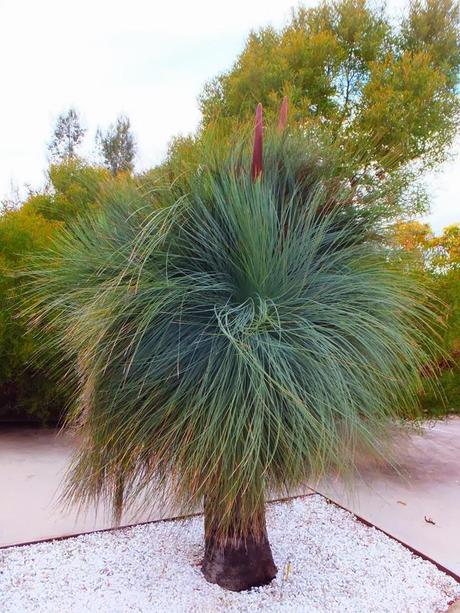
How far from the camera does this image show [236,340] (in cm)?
146

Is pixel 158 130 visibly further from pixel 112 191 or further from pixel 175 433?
pixel 175 433

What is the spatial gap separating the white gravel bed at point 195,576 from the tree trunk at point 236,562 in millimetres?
36

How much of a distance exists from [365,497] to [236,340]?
1922 mm

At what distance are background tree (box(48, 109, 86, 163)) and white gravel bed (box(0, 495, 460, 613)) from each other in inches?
601

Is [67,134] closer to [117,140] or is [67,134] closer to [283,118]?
[117,140]

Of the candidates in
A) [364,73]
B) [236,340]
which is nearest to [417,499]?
[236,340]

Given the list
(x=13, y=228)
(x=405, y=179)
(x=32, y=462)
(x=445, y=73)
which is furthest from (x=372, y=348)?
(x=445, y=73)

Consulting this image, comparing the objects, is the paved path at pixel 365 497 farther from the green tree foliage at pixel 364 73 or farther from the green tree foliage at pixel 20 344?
the green tree foliage at pixel 364 73

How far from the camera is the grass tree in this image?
1444 mm

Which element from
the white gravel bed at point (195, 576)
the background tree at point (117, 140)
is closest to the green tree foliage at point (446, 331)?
the white gravel bed at point (195, 576)

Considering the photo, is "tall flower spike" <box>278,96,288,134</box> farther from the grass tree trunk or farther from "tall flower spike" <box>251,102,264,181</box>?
the grass tree trunk

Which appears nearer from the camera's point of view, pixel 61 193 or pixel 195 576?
pixel 195 576

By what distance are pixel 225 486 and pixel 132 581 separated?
0.72 meters

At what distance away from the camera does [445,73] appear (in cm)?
697
